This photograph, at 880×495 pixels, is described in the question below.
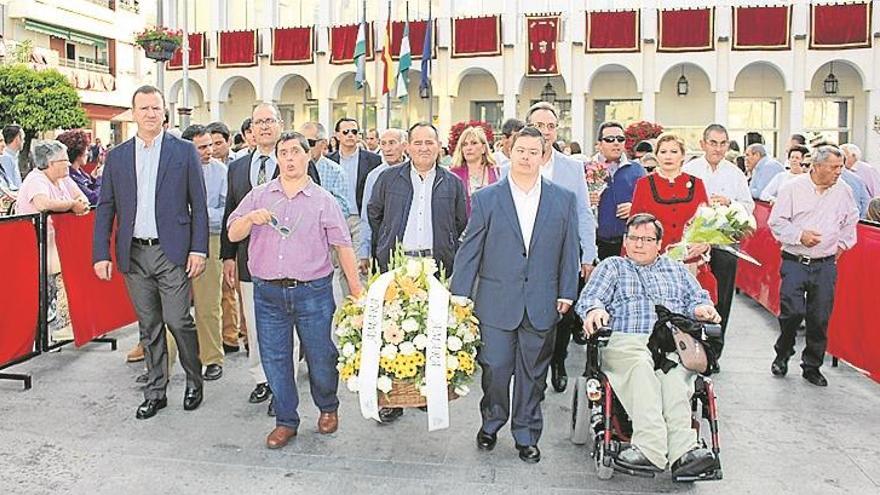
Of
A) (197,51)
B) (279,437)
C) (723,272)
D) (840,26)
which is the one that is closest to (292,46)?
(197,51)

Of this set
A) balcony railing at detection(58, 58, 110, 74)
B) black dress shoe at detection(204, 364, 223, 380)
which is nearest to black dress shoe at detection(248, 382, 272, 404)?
black dress shoe at detection(204, 364, 223, 380)

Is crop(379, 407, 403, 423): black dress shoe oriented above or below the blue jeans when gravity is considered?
below

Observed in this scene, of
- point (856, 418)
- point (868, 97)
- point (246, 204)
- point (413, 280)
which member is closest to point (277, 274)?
point (246, 204)

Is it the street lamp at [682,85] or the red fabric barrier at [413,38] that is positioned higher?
the red fabric barrier at [413,38]

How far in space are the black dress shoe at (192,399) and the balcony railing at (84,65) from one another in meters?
33.7

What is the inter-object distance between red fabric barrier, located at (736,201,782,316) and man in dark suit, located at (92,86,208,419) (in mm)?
6102

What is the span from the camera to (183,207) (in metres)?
5.88

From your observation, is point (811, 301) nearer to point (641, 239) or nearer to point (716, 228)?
point (716, 228)

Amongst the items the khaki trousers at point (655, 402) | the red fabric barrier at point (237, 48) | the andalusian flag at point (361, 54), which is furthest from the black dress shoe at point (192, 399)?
the red fabric barrier at point (237, 48)

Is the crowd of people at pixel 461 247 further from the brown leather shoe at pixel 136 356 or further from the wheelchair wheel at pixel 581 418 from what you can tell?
the wheelchair wheel at pixel 581 418

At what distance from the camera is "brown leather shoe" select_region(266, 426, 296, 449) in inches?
206

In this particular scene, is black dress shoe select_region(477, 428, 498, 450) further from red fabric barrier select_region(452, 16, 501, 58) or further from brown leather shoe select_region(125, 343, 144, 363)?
red fabric barrier select_region(452, 16, 501, 58)

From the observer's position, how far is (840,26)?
73.2 ft

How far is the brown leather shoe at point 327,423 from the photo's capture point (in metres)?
5.54
